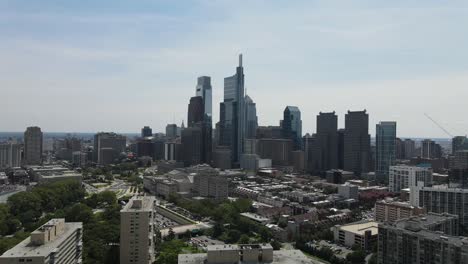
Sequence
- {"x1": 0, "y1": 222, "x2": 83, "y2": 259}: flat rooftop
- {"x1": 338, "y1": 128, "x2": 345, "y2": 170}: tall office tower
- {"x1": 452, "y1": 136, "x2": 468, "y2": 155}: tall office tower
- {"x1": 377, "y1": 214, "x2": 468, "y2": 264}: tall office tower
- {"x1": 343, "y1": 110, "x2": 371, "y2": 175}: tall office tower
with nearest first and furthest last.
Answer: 1. {"x1": 0, "y1": 222, "x2": 83, "y2": 259}: flat rooftop
2. {"x1": 377, "y1": 214, "x2": 468, "y2": 264}: tall office tower
3. {"x1": 343, "y1": 110, "x2": 371, "y2": 175}: tall office tower
4. {"x1": 338, "y1": 128, "x2": 345, "y2": 170}: tall office tower
5. {"x1": 452, "y1": 136, "x2": 468, "y2": 155}: tall office tower

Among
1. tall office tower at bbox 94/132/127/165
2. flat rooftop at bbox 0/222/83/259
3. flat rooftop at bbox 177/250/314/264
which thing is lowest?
flat rooftop at bbox 177/250/314/264

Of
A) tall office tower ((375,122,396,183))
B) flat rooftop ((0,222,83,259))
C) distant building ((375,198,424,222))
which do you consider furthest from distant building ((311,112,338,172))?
flat rooftop ((0,222,83,259))

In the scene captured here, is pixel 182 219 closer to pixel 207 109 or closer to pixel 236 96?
pixel 236 96

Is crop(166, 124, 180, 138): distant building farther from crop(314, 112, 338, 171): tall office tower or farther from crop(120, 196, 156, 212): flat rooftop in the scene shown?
crop(120, 196, 156, 212): flat rooftop

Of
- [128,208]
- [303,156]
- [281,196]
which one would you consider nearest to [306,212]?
[281,196]

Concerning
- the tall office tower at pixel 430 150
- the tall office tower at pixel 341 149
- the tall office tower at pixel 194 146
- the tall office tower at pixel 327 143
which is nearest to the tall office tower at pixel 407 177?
the tall office tower at pixel 341 149

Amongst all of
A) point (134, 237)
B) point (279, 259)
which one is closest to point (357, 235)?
point (279, 259)
